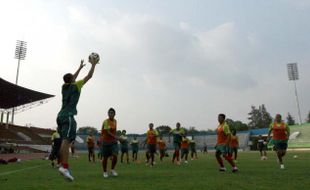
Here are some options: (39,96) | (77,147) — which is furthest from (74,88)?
(77,147)

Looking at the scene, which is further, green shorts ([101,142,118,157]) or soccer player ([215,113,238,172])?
soccer player ([215,113,238,172])

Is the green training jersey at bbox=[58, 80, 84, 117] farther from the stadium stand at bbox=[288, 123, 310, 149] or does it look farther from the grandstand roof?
the stadium stand at bbox=[288, 123, 310, 149]

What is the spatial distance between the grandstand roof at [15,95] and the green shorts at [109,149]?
46.3 m

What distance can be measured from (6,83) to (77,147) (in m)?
27.3

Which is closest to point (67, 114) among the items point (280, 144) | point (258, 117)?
point (280, 144)

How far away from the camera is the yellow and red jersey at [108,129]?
1272 centimetres

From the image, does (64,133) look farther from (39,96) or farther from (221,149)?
(39,96)

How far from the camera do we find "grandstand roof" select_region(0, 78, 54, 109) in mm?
58256

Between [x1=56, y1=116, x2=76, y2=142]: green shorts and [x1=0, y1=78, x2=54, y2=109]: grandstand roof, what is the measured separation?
50999 millimetres

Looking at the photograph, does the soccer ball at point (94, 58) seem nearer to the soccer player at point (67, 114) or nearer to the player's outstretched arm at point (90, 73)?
the player's outstretched arm at point (90, 73)

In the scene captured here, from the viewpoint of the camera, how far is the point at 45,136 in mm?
79562

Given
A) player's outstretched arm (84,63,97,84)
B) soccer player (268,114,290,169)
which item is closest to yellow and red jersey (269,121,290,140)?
soccer player (268,114,290,169)

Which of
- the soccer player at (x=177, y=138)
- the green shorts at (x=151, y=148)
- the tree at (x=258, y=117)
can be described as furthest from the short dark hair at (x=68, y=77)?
the tree at (x=258, y=117)

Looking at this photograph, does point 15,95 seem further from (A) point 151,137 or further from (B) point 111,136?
(B) point 111,136
